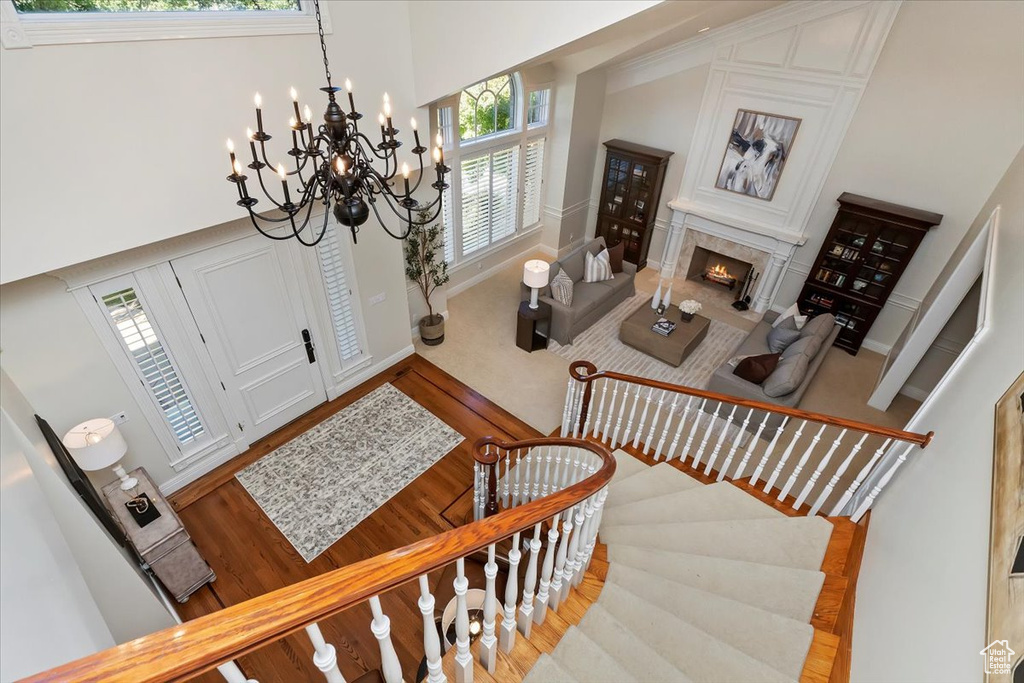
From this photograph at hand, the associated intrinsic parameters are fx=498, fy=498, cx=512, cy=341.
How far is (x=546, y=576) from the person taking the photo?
1.96 m

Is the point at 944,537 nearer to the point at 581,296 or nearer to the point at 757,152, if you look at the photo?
the point at 581,296

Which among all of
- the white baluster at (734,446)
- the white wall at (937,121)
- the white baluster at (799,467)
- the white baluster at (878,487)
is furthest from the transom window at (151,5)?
the white wall at (937,121)

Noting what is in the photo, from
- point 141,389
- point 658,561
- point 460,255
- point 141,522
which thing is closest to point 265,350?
point 141,389

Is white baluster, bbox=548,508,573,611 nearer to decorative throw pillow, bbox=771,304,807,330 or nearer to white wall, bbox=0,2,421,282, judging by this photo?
white wall, bbox=0,2,421,282

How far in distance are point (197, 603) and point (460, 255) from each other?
16.8 feet

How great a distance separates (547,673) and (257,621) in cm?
131

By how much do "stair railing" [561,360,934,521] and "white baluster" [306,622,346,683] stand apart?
106 inches

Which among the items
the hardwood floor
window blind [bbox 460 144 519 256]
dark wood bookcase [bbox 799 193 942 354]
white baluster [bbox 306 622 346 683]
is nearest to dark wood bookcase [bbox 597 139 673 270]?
window blind [bbox 460 144 519 256]

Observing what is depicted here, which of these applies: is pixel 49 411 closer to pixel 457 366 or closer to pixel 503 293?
pixel 457 366

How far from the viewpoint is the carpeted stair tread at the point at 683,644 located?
7.09 feet

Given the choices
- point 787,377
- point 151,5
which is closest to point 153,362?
point 151,5

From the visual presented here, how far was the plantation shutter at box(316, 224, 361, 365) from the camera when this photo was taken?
4.78 m

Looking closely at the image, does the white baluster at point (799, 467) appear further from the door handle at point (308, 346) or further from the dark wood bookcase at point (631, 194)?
the dark wood bookcase at point (631, 194)

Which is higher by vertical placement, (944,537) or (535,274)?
(944,537)
